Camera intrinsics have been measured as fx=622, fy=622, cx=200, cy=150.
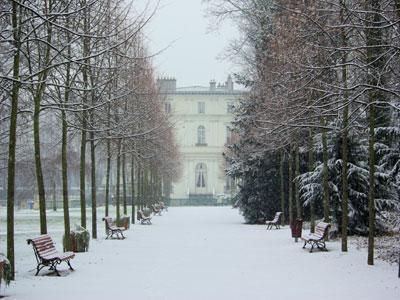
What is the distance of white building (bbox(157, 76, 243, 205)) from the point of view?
88.9 meters

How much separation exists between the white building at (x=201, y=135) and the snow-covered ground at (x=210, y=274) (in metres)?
68.8

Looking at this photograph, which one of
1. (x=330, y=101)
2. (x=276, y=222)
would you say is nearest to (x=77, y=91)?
(x=330, y=101)

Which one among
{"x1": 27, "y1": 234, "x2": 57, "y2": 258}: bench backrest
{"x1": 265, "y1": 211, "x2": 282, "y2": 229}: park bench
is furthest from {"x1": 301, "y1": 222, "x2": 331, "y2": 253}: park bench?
{"x1": 265, "y1": 211, "x2": 282, "y2": 229}: park bench

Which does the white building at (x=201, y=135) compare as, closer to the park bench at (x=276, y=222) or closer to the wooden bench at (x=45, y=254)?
the park bench at (x=276, y=222)

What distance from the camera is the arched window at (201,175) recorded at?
292 feet

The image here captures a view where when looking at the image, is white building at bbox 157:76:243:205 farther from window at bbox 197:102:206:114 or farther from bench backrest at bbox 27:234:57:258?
bench backrest at bbox 27:234:57:258

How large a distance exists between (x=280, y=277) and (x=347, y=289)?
1.94 m

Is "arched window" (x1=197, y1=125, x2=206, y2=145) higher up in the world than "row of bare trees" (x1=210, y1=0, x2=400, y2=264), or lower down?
higher up

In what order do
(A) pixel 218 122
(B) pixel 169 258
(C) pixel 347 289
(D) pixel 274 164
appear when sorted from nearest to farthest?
(C) pixel 347 289, (B) pixel 169 258, (D) pixel 274 164, (A) pixel 218 122

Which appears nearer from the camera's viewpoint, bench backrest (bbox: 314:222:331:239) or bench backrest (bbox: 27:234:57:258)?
bench backrest (bbox: 27:234:57:258)

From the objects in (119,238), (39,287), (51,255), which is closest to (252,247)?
(119,238)

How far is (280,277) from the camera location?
41.5 feet

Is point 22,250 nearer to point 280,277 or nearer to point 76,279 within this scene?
point 76,279

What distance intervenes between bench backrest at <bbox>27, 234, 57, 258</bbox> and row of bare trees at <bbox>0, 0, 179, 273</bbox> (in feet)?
2.52
